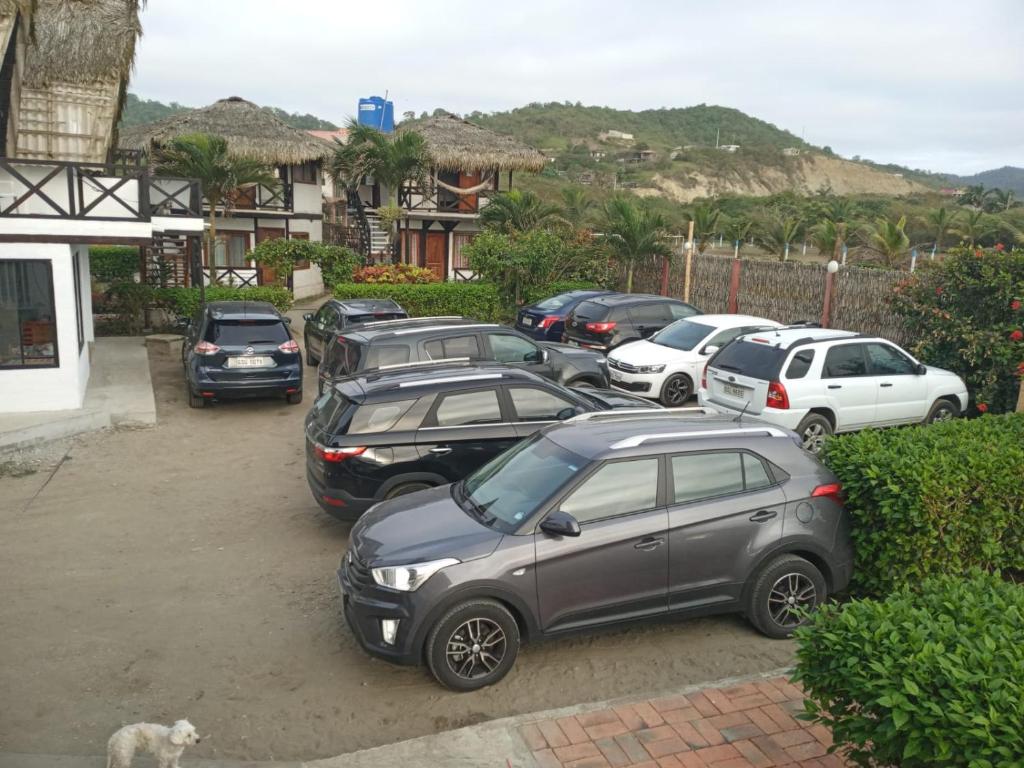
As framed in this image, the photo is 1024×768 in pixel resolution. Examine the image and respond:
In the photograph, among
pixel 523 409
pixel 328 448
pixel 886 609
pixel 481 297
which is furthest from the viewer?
pixel 481 297

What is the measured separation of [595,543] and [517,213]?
20981 millimetres

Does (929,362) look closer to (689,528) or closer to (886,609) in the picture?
(689,528)

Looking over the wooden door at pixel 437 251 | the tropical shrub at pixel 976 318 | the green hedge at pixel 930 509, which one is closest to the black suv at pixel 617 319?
the tropical shrub at pixel 976 318

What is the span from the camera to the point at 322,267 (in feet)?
73.4

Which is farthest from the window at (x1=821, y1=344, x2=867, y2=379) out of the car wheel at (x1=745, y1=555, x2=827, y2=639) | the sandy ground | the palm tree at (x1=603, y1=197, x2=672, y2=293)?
the palm tree at (x1=603, y1=197, x2=672, y2=293)

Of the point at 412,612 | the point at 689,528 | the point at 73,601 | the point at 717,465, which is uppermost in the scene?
the point at 717,465

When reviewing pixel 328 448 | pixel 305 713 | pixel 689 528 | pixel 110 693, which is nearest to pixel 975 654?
pixel 689 528

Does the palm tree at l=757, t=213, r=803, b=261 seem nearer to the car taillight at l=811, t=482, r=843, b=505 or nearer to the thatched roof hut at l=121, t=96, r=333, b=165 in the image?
the thatched roof hut at l=121, t=96, r=333, b=165

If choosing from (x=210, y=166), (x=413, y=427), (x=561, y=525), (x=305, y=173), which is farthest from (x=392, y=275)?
(x=561, y=525)

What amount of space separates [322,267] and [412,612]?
1827 centimetres

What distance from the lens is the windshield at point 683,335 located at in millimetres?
→ 13727

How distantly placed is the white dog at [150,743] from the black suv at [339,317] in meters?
10.3

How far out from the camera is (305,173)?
30781 millimetres

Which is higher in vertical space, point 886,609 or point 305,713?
point 886,609
